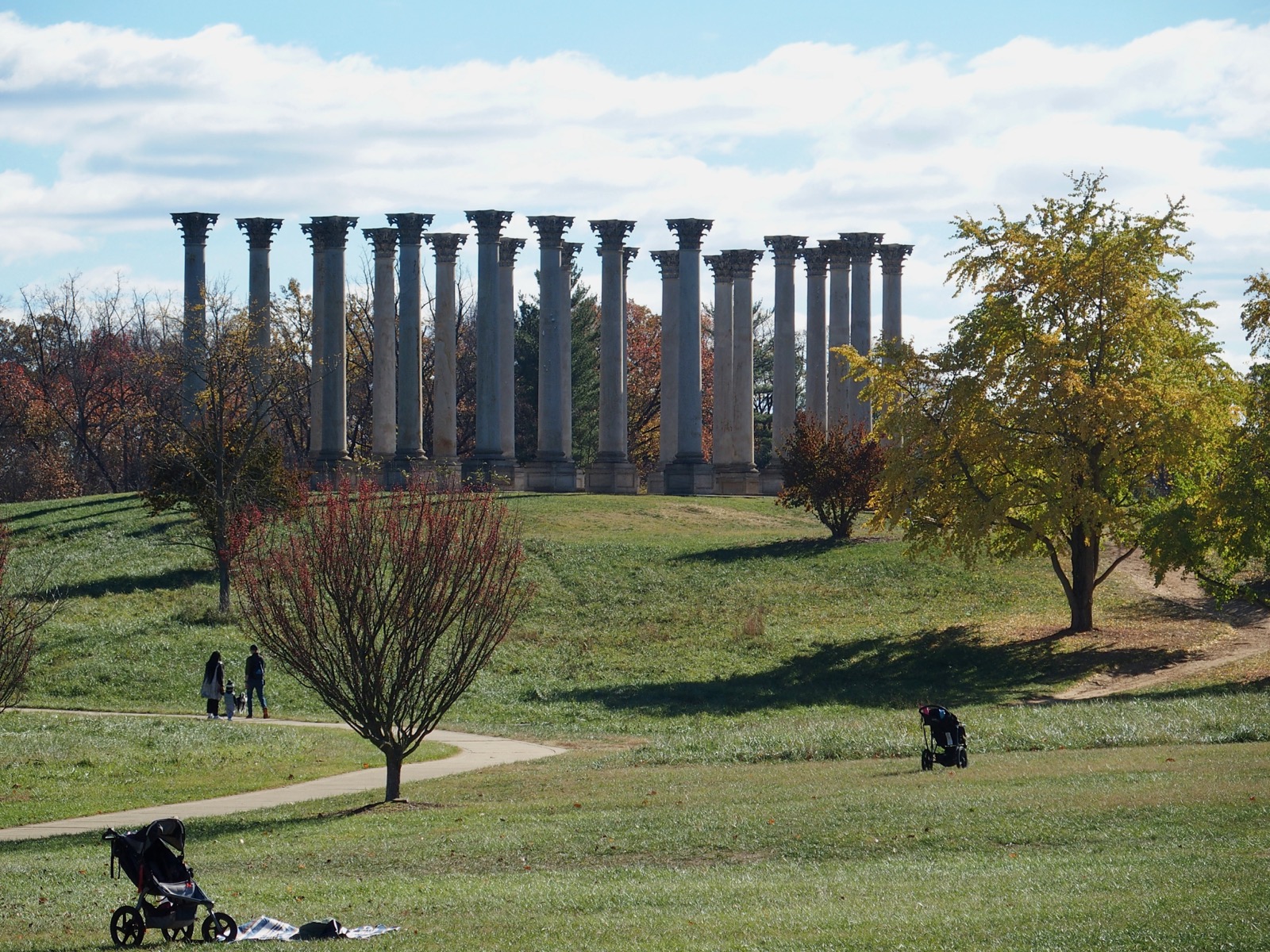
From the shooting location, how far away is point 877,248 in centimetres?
8500

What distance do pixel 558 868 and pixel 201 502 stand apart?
38.3 m

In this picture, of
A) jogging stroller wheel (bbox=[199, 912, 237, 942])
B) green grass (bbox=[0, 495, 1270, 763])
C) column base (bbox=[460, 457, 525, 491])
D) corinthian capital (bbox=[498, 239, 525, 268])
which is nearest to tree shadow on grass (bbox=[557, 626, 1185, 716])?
green grass (bbox=[0, 495, 1270, 763])

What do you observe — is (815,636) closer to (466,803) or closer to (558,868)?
(466,803)

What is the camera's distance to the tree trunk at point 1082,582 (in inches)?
1966

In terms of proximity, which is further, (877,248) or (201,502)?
(877,248)

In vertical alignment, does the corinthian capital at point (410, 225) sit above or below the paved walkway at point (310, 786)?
above

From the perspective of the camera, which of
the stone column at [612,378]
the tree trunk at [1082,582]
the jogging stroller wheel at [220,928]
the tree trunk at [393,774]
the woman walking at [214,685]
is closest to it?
the jogging stroller wheel at [220,928]

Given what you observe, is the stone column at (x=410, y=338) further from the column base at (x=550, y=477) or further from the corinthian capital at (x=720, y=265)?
the corinthian capital at (x=720, y=265)

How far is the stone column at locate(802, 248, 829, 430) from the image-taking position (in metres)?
83.9

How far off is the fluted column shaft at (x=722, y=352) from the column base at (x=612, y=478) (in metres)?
6.35

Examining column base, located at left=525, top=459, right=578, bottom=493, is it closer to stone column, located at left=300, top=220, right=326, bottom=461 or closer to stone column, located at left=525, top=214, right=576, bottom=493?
stone column, located at left=525, top=214, right=576, bottom=493

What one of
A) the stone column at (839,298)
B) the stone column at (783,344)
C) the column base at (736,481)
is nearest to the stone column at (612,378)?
the column base at (736,481)

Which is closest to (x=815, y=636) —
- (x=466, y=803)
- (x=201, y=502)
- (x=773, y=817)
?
(x=201, y=502)

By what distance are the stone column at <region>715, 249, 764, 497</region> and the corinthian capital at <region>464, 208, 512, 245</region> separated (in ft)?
48.4
